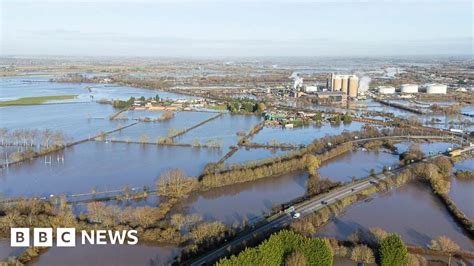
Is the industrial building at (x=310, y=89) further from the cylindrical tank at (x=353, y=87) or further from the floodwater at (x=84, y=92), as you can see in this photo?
the floodwater at (x=84, y=92)

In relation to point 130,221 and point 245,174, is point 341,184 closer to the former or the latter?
point 245,174

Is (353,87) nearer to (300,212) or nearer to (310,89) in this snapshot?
(310,89)

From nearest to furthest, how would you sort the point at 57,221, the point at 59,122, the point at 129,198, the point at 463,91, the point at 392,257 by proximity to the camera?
1. the point at 392,257
2. the point at 57,221
3. the point at 129,198
4. the point at 59,122
5. the point at 463,91

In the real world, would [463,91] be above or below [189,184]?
above

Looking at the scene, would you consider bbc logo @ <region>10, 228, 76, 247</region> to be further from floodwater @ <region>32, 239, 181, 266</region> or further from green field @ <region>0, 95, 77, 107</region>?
green field @ <region>0, 95, 77, 107</region>

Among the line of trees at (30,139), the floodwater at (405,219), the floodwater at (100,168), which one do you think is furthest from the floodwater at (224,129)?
the floodwater at (405,219)

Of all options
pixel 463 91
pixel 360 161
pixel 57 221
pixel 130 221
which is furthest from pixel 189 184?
pixel 463 91
